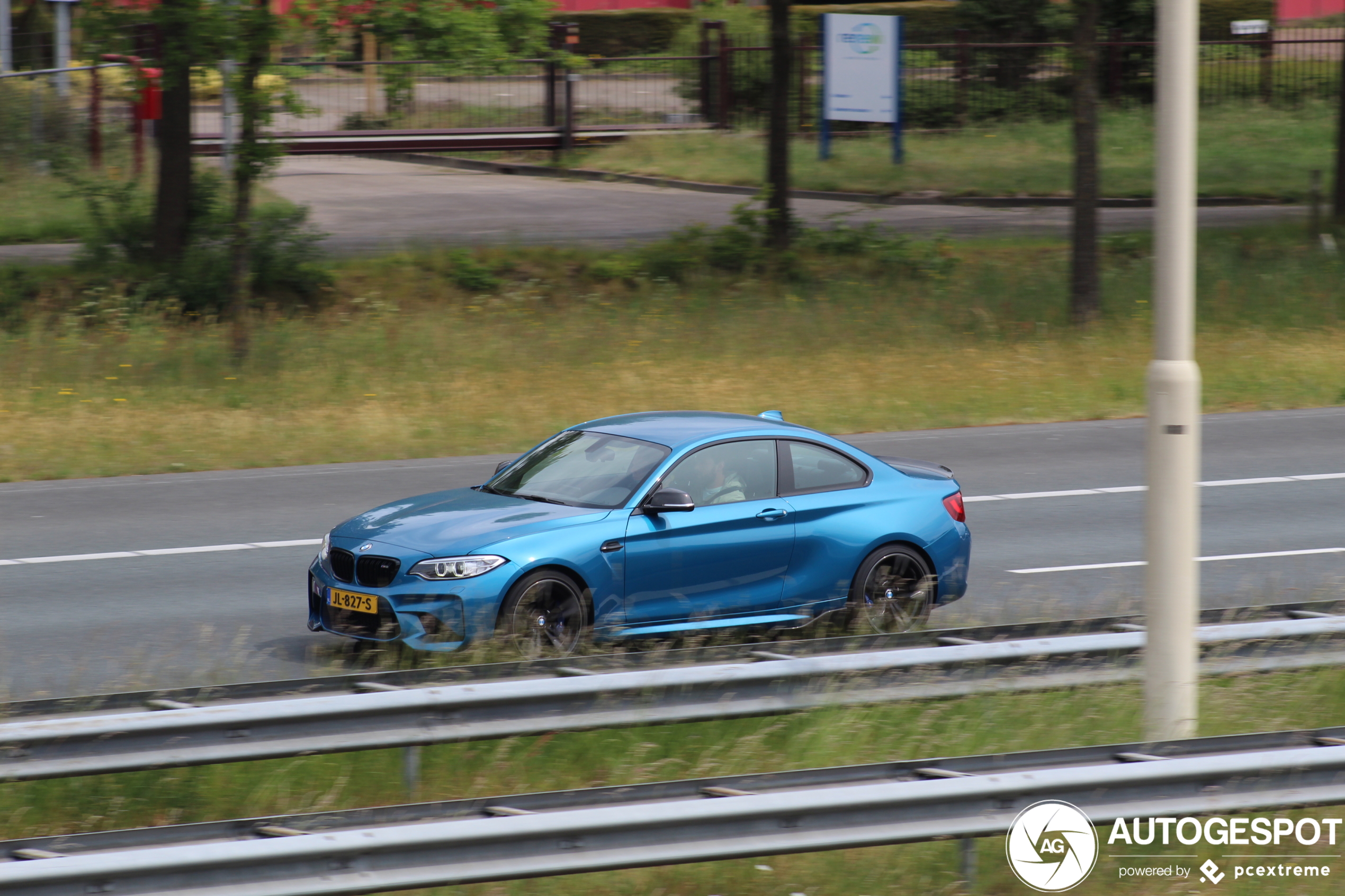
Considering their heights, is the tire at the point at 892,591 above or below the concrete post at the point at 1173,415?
below

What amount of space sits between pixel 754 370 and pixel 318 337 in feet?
20.1

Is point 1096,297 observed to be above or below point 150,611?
above

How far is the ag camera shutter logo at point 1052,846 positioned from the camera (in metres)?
5.25

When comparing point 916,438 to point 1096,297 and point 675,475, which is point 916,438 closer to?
point 1096,297

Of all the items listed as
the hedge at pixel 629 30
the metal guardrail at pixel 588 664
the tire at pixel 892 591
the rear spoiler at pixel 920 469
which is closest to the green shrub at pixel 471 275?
the rear spoiler at pixel 920 469

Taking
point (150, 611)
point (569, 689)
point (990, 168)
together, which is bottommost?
point (150, 611)

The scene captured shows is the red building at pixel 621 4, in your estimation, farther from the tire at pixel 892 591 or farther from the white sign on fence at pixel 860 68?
the tire at pixel 892 591

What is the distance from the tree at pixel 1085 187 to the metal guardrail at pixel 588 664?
49.4 ft

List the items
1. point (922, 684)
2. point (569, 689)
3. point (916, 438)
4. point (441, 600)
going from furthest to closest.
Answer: point (916, 438), point (441, 600), point (922, 684), point (569, 689)

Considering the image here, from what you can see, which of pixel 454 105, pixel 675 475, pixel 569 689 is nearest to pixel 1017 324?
pixel 675 475

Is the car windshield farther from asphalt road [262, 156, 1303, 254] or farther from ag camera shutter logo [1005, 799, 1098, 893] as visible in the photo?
asphalt road [262, 156, 1303, 254]

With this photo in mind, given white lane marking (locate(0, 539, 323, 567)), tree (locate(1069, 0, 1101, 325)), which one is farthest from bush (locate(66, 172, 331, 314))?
tree (locate(1069, 0, 1101, 325))

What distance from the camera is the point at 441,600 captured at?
332 inches

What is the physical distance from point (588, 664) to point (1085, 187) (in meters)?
17.6
